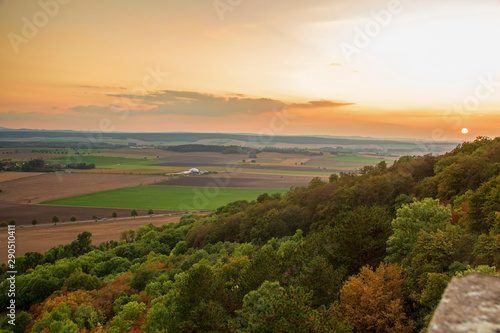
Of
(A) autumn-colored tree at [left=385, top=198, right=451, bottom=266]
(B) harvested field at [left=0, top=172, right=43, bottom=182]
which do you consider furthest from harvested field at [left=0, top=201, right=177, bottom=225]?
(A) autumn-colored tree at [left=385, top=198, right=451, bottom=266]

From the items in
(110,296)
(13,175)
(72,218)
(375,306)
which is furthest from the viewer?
(13,175)

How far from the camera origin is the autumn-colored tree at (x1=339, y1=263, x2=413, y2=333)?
1936 centimetres

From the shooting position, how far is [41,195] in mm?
117688

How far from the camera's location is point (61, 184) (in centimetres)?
13725

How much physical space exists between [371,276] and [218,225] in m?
53.9

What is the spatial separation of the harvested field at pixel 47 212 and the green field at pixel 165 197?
567 cm

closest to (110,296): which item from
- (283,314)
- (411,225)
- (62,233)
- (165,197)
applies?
(283,314)

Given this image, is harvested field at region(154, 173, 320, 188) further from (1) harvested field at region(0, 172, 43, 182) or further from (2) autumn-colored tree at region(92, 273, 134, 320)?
(2) autumn-colored tree at region(92, 273, 134, 320)

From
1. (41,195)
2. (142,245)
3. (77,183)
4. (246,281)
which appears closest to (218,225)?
(142,245)

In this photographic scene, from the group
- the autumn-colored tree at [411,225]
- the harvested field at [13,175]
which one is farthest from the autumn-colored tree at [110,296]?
the harvested field at [13,175]

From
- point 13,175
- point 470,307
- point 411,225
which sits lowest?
point 13,175

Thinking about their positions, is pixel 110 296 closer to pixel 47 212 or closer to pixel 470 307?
pixel 470 307

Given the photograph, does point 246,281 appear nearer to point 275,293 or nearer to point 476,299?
point 275,293

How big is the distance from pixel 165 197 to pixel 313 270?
10763cm
